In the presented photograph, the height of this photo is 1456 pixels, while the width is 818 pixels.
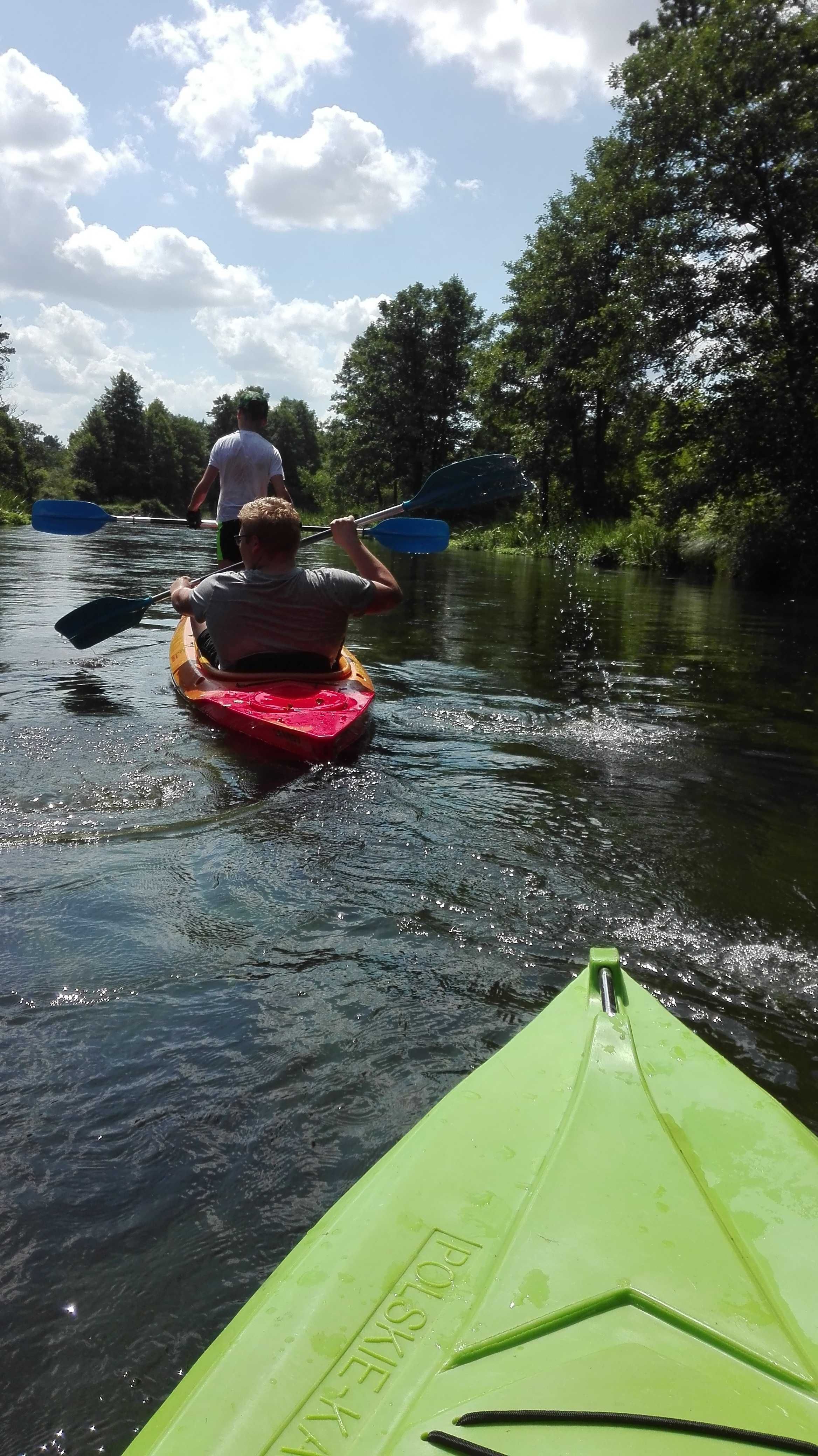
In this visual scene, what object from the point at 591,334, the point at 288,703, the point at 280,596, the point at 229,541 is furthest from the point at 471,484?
the point at 591,334

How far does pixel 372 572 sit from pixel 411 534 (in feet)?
5.96

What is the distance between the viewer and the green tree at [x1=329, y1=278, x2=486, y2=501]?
4775 cm

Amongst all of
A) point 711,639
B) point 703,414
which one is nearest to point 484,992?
point 711,639

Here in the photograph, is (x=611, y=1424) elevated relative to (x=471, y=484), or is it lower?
lower

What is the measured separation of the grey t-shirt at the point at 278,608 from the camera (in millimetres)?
4988

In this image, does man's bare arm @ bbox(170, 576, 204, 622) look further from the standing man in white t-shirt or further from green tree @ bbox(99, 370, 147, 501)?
green tree @ bbox(99, 370, 147, 501)

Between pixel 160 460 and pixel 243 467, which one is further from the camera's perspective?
pixel 160 460

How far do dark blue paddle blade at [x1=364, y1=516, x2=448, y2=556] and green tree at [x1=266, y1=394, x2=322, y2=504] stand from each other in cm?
7382

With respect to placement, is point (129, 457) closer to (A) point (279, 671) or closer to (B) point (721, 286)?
(B) point (721, 286)

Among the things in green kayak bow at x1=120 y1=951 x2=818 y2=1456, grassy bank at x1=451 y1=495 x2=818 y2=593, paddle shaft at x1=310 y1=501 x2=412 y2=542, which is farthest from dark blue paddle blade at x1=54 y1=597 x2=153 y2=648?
grassy bank at x1=451 y1=495 x2=818 y2=593

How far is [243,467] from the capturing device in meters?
6.56

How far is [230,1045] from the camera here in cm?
227

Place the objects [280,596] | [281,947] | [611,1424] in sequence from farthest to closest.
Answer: [280,596] → [281,947] → [611,1424]

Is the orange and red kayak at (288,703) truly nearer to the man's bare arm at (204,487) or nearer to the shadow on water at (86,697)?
the shadow on water at (86,697)
